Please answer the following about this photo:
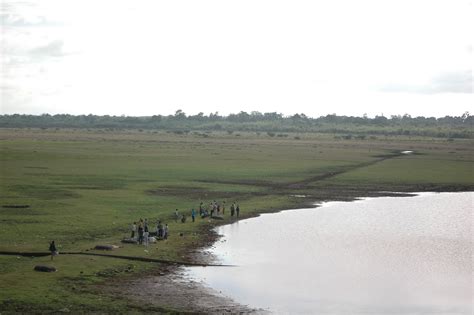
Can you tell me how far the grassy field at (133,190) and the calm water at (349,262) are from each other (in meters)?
3.67

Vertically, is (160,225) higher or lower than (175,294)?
higher

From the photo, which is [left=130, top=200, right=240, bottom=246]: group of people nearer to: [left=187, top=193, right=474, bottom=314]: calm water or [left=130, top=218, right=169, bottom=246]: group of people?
[left=130, top=218, right=169, bottom=246]: group of people

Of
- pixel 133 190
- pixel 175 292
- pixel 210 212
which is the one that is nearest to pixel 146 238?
pixel 175 292

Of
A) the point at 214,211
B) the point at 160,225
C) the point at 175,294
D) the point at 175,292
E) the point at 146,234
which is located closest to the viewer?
the point at 175,294

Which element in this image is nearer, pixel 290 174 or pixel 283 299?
pixel 283 299

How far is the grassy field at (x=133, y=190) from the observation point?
30.8m

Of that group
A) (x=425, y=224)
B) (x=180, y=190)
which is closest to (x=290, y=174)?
(x=180, y=190)

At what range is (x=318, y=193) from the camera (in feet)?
222

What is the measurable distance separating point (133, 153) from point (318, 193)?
46.8 meters

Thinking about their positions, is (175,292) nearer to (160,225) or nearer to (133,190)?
(160,225)

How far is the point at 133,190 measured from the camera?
63375mm

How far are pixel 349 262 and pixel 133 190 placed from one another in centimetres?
3053

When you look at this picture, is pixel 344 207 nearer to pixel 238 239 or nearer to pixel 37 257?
pixel 238 239

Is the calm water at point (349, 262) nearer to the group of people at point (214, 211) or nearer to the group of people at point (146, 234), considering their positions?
the group of people at point (214, 211)
